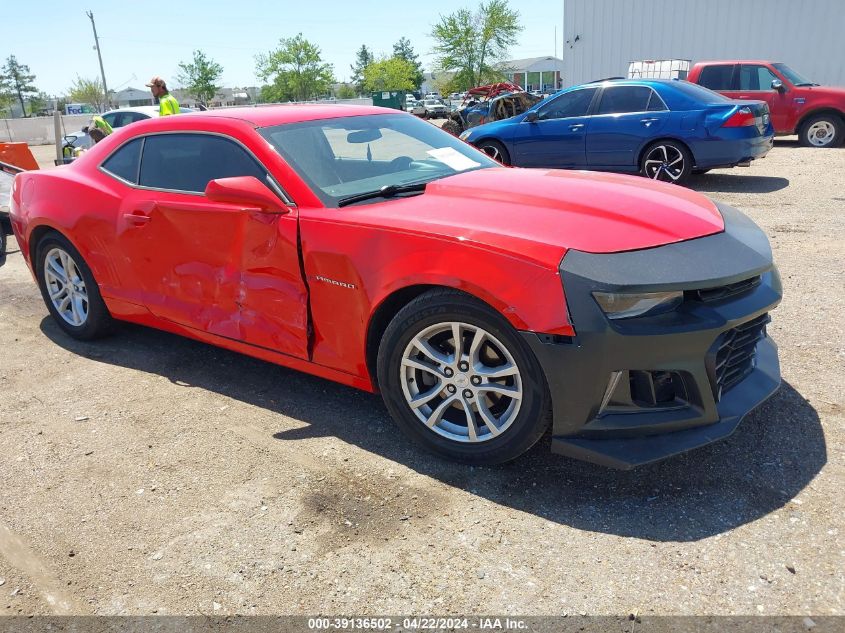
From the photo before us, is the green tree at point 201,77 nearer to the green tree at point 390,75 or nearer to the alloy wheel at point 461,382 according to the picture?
the green tree at point 390,75

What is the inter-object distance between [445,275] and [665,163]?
734 centimetres

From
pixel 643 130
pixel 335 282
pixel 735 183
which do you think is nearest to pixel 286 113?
pixel 335 282

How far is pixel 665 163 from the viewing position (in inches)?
356

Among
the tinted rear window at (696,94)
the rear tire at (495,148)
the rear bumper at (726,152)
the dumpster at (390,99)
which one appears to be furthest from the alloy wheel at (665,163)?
the dumpster at (390,99)

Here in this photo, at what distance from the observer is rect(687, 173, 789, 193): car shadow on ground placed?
938 cm

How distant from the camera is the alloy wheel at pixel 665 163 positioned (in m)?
8.96

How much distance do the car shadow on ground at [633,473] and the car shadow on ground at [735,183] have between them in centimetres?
680

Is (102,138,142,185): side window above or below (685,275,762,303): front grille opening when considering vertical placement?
above

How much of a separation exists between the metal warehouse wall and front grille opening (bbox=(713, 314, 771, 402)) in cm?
2168

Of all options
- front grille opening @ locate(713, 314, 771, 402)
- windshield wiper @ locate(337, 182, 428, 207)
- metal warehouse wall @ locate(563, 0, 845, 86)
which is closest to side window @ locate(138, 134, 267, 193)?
windshield wiper @ locate(337, 182, 428, 207)

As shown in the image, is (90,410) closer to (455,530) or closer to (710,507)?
(455,530)

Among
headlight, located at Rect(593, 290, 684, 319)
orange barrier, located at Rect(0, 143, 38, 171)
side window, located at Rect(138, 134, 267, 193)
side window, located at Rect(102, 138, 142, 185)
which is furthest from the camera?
orange barrier, located at Rect(0, 143, 38, 171)

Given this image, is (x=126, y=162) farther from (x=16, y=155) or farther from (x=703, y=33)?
(x=703, y=33)

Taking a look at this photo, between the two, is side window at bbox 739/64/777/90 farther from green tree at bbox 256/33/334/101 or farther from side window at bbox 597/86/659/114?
green tree at bbox 256/33/334/101
